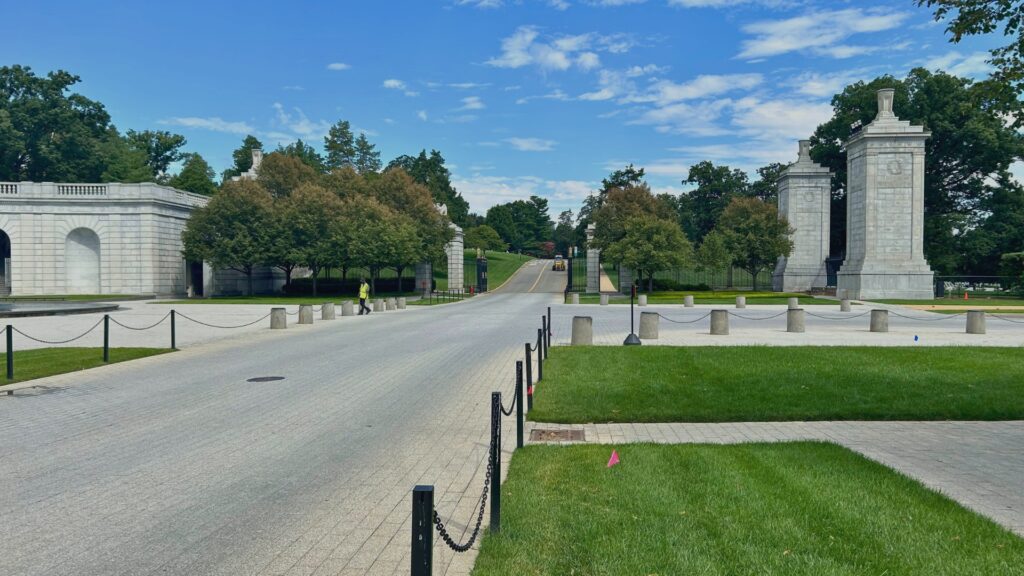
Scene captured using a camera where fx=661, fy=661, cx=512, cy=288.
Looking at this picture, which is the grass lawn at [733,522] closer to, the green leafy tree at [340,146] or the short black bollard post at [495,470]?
the short black bollard post at [495,470]

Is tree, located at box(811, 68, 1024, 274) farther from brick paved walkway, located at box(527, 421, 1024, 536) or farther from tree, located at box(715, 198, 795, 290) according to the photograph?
brick paved walkway, located at box(527, 421, 1024, 536)

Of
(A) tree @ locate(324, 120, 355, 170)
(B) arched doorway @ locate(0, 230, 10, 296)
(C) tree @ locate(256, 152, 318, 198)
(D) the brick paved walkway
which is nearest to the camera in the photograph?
(D) the brick paved walkway

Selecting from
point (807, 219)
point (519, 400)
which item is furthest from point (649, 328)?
point (807, 219)

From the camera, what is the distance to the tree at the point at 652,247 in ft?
161

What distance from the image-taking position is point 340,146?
361 feet

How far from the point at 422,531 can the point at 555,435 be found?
5.85 metres

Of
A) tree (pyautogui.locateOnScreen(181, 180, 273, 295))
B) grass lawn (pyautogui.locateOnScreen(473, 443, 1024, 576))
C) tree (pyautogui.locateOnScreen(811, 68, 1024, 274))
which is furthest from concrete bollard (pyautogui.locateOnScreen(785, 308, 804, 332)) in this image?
tree (pyautogui.locateOnScreen(811, 68, 1024, 274))

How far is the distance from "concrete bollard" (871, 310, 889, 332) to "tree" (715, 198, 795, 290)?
3326cm

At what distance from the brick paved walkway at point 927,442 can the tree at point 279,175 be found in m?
62.6

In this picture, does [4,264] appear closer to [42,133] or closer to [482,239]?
[42,133]

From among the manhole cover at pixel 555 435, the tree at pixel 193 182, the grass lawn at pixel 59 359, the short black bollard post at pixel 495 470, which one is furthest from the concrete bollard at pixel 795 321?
the tree at pixel 193 182

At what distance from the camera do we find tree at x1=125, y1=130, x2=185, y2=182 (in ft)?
293

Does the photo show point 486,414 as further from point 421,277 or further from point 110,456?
point 421,277

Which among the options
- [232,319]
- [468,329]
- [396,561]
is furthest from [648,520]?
[232,319]
